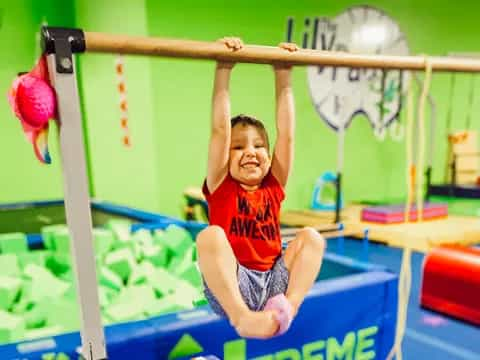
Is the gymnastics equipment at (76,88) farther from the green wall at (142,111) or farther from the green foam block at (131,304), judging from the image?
the green wall at (142,111)

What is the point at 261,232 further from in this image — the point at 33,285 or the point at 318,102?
the point at 318,102

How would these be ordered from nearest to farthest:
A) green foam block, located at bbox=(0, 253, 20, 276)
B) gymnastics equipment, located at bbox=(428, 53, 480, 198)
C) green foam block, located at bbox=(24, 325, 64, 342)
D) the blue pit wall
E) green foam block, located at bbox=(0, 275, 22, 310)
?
the blue pit wall, green foam block, located at bbox=(24, 325, 64, 342), green foam block, located at bbox=(0, 275, 22, 310), green foam block, located at bbox=(0, 253, 20, 276), gymnastics equipment, located at bbox=(428, 53, 480, 198)

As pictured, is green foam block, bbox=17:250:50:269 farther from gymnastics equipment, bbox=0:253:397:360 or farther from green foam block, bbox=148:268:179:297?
gymnastics equipment, bbox=0:253:397:360

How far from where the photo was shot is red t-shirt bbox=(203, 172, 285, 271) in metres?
0.40

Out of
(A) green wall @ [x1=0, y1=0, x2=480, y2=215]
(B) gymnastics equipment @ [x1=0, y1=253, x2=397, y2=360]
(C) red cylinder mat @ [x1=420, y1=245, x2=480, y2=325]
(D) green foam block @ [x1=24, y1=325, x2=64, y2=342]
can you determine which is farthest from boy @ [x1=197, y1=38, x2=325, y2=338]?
(A) green wall @ [x1=0, y1=0, x2=480, y2=215]

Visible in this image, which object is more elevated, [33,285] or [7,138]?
[7,138]

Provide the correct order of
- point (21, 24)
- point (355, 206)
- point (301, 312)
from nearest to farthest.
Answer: point (301, 312), point (21, 24), point (355, 206)

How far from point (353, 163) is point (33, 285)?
7.34ft

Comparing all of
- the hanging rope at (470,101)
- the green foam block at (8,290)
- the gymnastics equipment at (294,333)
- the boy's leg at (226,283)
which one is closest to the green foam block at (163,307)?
the gymnastics equipment at (294,333)

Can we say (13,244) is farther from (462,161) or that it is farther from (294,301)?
(462,161)

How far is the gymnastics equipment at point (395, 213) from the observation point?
2.40 meters

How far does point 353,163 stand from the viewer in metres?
3.05

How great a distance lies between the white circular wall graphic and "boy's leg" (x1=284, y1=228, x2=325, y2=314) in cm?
209

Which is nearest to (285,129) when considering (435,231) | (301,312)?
(301,312)
